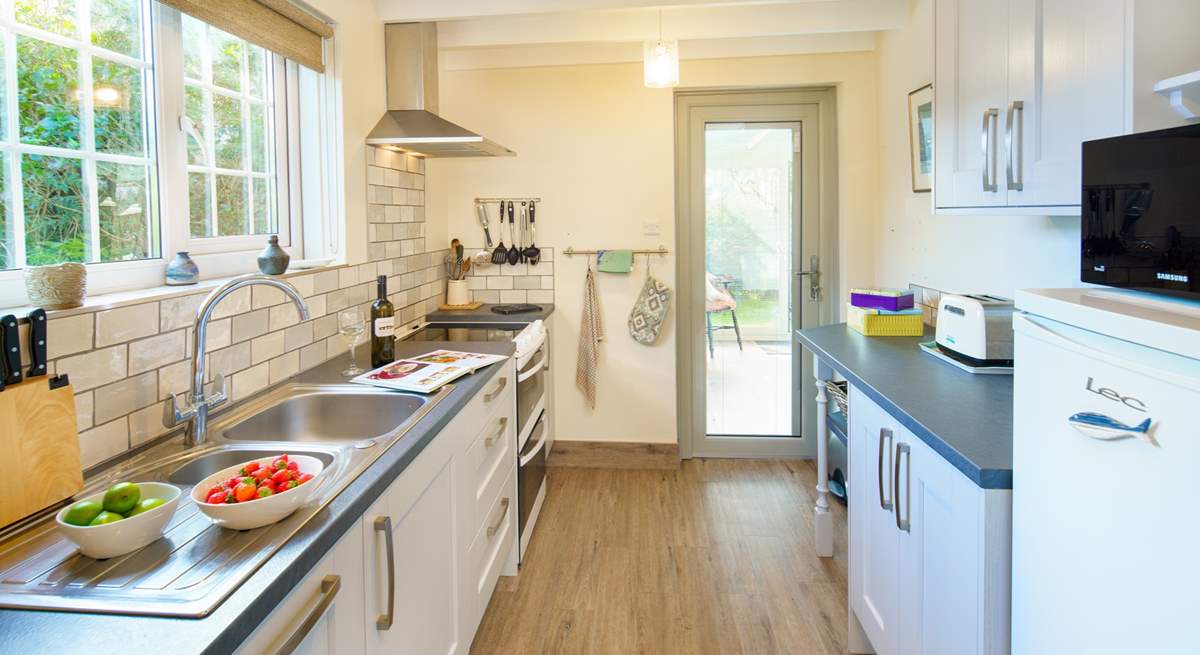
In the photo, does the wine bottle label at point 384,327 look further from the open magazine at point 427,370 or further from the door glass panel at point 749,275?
the door glass panel at point 749,275

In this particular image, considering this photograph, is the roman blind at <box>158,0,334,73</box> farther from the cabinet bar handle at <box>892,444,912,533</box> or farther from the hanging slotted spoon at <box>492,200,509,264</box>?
the cabinet bar handle at <box>892,444,912,533</box>

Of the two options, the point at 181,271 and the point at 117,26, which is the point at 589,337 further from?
the point at 117,26

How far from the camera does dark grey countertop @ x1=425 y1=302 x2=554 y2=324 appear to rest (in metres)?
3.38

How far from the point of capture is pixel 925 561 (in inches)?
62.9

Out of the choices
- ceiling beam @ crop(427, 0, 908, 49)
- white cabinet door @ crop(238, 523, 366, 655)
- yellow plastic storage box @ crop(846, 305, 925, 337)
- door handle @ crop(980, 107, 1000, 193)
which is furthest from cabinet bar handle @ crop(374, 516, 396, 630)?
ceiling beam @ crop(427, 0, 908, 49)

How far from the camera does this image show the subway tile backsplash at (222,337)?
140 centimetres

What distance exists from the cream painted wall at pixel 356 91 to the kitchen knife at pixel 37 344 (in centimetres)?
146

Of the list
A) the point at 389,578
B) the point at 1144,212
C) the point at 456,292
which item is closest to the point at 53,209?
the point at 389,578

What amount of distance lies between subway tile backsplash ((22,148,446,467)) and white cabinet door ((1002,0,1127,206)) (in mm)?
2054

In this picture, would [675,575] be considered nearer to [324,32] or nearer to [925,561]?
[925,561]

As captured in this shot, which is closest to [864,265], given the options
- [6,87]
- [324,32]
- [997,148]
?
[997,148]

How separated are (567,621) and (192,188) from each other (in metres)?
1.82

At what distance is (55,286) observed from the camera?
1312 millimetres

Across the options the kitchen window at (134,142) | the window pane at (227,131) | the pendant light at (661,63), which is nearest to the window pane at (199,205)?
the kitchen window at (134,142)
